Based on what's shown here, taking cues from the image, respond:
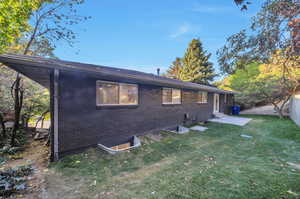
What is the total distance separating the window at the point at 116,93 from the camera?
16.2 feet

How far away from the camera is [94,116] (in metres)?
4.76

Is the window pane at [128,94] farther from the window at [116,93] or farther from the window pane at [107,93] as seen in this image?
the window pane at [107,93]

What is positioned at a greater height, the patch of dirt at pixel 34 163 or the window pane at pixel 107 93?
the window pane at pixel 107 93

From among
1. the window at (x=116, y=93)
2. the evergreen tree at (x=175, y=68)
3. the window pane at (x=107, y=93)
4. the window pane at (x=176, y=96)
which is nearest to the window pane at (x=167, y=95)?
the window pane at (x=176, y=96)

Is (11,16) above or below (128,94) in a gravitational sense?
above

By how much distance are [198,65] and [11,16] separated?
2315cm

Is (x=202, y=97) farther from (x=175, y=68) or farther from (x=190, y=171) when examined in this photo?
(x=175, y=68)

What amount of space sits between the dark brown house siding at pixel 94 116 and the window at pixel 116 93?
21 centimetres

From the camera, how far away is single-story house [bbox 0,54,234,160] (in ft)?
12.8

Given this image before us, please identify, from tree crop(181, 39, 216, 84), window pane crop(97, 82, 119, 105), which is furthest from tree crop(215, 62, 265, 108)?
window pane crop(97, 82, 119, 105)

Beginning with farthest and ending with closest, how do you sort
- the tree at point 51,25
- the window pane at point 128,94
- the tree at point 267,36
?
the tree at point 51,25 → the window pane at point 128,94 → the tree at point 267,36

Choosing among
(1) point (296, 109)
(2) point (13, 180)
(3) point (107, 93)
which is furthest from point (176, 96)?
(1) point (296, 109)

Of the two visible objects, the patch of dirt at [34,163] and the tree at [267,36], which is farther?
the patch of dirt at [34,163]

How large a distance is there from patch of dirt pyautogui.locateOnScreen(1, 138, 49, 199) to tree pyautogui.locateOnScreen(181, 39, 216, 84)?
22.7 meters
